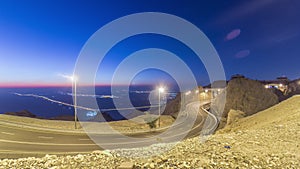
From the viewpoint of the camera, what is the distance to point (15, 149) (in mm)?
16391

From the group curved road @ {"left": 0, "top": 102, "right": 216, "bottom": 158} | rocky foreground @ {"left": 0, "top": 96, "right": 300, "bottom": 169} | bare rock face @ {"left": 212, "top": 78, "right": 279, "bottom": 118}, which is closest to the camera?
rocky foreground @ {"left": 0, "top": 96, "right": 300, "bottom": 169}

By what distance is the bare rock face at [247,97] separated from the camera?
46.3 m

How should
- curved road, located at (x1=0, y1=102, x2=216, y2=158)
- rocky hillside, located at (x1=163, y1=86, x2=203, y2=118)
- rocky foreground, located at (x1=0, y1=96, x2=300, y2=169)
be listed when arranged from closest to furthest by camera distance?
rocky foreground, located at (x1=0, y1=96, x2=300, y2=169) < curved road, located at (x1=0, y1=102, x2=216, y2=158) < rocky hillside, located at (x1=163, y1=86, x2=203, y2=118)

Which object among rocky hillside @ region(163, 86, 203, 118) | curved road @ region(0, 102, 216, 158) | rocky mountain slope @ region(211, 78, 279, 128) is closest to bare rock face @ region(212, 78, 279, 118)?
rocky mountain slope @ region(211, 78, 279, 128)

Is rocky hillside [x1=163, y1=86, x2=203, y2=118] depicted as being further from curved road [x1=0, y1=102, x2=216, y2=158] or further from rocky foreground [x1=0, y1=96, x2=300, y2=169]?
rocky foreground [x1=0, y1=96, x2=300, y2=169]

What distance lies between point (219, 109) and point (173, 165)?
50.4m

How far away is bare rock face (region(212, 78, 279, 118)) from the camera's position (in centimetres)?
4633

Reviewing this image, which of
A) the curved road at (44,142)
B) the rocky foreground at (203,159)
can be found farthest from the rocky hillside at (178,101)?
the rocky foreground at (203,159)

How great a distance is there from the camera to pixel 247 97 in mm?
49375

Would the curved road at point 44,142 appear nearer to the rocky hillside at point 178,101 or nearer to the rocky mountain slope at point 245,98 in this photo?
the rocky mountain slope at point 245,98

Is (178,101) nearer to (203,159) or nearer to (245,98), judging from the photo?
(245,98)

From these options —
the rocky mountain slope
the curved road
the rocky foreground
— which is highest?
the rocky mountain slope

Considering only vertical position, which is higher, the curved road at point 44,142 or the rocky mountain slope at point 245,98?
the rocky mountain slope at point 245,98

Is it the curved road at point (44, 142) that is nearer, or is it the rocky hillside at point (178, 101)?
the curved road at point (44, 142)
